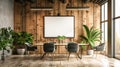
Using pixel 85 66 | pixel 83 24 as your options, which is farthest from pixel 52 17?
pixel 85 66

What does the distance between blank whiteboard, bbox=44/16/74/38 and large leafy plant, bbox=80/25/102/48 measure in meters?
0.83

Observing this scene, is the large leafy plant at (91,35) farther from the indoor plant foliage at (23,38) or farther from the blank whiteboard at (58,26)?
the indoor plant foliage at (23,38)

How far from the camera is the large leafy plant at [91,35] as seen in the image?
1338cm

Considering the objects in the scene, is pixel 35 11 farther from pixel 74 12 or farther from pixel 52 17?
pixel 74 12

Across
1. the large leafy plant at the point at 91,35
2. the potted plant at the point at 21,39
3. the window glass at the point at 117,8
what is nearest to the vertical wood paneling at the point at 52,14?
the large leafy plant at the point at 91,35

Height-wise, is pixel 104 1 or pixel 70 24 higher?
pixel 104 1

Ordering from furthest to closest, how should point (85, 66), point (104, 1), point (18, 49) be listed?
point (18, 49) → point (104, 1) → point (85, 66)

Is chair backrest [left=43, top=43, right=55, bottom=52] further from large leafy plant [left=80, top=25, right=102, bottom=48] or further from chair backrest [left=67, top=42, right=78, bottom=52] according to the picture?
large leafy plant [left=80, top=25, right=102, bottom=48]

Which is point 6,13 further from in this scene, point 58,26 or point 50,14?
point 58,26

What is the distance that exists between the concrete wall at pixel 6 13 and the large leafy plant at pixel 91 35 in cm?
416

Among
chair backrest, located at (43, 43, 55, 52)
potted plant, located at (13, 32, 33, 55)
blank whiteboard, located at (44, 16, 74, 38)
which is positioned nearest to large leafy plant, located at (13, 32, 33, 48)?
potted plant, located at (13, 32, 33, 55)

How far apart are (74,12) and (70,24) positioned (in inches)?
29.4

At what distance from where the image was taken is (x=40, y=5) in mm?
13898

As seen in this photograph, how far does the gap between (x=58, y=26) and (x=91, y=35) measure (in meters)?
1.99
